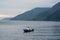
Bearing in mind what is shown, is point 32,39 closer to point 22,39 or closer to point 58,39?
point 22,39

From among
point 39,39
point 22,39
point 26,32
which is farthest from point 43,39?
point 26,32

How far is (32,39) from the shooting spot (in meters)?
78.7

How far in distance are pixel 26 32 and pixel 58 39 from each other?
111ft

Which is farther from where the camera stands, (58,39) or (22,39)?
(22,39)

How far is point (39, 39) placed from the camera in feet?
252

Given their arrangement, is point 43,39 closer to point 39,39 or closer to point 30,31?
point 39,39

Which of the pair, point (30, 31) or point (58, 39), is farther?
point (30, 31)

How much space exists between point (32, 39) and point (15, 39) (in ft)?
16.9

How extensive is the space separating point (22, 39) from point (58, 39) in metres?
11.3

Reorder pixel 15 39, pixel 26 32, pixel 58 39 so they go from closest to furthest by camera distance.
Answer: pixel 58 39 < pixel 15 39 < pixel 26 32

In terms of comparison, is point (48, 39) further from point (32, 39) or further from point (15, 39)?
point (15, 39)

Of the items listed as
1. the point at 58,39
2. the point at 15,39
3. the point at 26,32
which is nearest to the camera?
the point at 58,39

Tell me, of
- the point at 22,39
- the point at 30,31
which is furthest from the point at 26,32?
the point at 22,39

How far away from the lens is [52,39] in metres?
75.5
